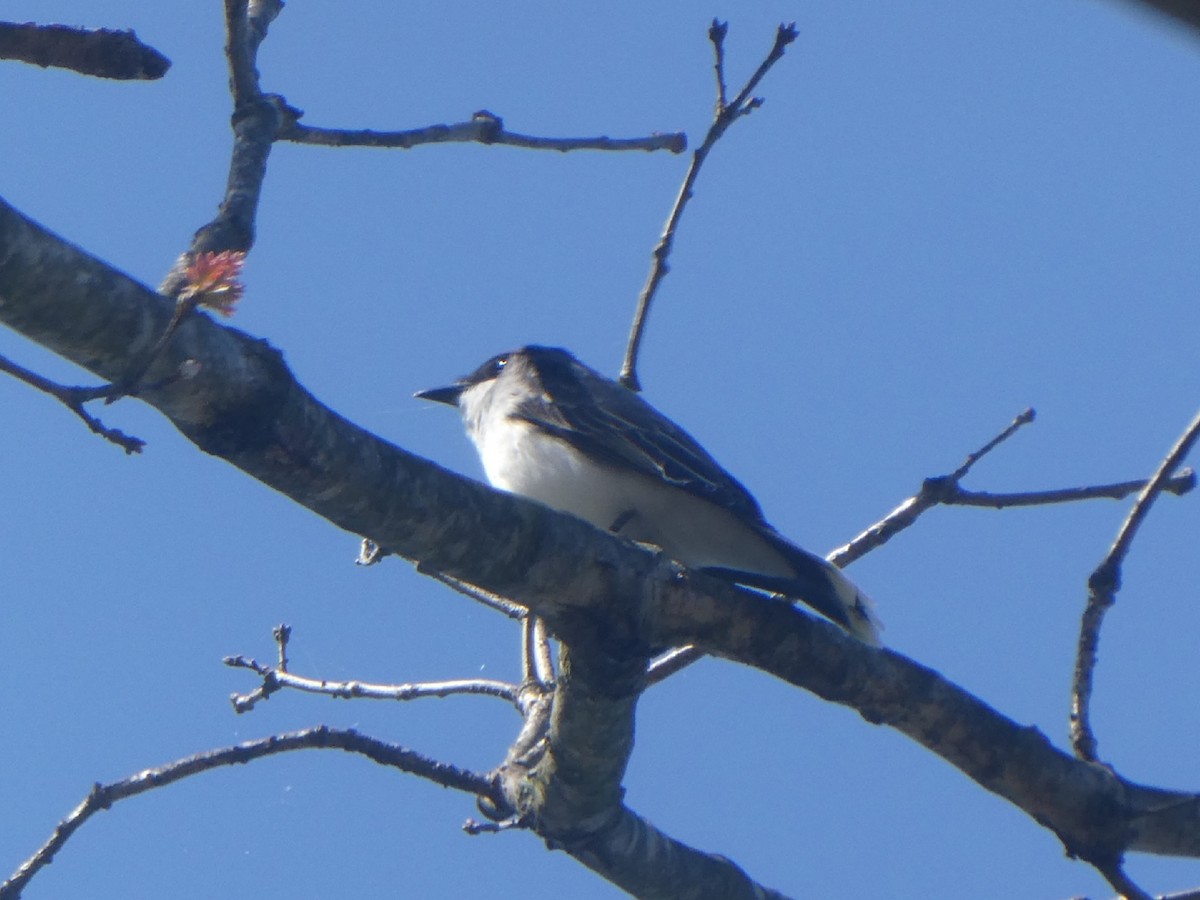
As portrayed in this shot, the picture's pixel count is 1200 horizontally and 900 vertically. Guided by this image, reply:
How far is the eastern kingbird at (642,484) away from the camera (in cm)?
451

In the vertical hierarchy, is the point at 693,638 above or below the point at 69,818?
above

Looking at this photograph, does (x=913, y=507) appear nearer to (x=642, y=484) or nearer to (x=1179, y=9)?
(x=642, y=484)

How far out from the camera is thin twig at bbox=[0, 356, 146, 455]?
2.20m

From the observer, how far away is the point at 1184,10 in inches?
22.9

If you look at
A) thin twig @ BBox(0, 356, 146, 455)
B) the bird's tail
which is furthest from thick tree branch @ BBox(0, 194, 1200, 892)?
the bird's tail

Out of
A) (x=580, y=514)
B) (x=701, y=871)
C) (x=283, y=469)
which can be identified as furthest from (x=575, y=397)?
(x=283, y=469)

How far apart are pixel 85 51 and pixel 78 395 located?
64cm

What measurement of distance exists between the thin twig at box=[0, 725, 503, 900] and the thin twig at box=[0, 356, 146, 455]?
1.34 metres

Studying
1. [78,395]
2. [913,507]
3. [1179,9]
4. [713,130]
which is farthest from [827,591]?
[1179,9]

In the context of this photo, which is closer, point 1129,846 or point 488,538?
point 488,538

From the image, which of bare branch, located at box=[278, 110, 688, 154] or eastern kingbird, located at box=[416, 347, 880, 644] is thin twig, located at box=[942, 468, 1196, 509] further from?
bare branch, located at box=[278, 110, 688, 154]

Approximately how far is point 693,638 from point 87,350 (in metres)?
1.63

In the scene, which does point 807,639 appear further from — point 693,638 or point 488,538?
point 488,538

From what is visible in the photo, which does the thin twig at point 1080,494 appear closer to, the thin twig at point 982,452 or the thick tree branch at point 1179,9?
the thin twig at point 982,452
